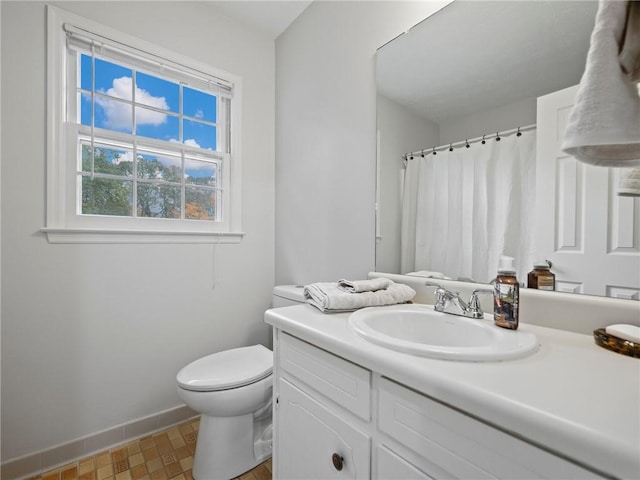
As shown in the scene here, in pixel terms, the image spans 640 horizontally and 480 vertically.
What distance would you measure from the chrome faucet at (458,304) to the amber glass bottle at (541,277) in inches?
4.9

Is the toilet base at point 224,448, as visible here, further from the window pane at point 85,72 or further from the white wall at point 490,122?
the window pane at point 85,72

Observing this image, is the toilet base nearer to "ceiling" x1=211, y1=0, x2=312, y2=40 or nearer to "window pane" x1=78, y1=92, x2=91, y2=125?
"window pane" x1=78, y1=92, x2=91, y2=125

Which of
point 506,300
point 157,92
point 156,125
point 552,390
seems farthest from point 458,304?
point 157,92

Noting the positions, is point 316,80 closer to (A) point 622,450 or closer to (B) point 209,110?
(B) point 209,110

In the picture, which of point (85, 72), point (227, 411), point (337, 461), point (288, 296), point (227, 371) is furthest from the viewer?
point (288, 296)

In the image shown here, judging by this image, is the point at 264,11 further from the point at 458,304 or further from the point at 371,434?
the point at 371,434

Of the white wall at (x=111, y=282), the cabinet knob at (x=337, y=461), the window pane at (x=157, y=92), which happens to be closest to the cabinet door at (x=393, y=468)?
the cabinet knob at (x=337, y=461)

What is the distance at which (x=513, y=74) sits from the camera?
3.29 feet

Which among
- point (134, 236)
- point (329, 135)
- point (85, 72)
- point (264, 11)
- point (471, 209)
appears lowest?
point (134, 236)

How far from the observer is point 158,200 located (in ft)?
5.68

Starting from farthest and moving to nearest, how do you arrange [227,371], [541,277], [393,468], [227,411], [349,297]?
[227,371], [227,411], [349,297], [541,277], [393,468]

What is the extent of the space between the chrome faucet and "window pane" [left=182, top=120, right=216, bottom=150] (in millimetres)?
1677

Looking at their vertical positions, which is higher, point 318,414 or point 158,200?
point 158,200

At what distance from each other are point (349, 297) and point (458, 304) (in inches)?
13.9
